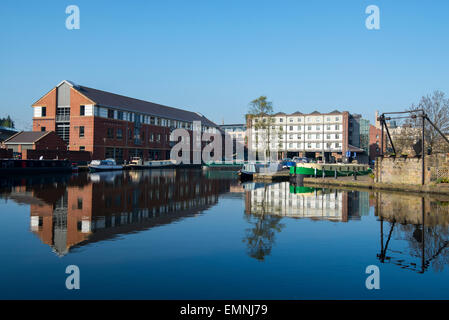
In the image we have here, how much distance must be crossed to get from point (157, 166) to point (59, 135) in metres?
19.0

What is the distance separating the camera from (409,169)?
2953cm

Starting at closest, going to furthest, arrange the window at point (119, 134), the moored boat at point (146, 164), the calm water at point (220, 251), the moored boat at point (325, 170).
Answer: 1. the calm water at point (220, 251)
2. the moored boat at point (325, 170)
3. the moored boat at point (146, 164)
4. the window at point (119, 134)

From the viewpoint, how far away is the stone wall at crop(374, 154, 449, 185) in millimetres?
27766

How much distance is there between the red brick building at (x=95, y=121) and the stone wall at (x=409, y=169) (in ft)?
163

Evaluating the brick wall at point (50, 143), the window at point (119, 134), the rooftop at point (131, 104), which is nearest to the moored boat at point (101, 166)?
the brick wall at point (50, 143)

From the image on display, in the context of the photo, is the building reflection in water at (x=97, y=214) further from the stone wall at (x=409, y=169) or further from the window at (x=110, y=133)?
the window at (x=110, y=133)

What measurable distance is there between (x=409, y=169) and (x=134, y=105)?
6120cm

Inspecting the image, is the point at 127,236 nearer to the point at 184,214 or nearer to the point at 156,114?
the point at 184,214

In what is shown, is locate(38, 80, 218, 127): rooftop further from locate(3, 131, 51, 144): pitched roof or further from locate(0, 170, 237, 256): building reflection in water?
locate(0, 170, 237, 256): building reflection in water

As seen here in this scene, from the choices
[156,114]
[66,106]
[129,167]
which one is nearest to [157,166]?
[129,167]

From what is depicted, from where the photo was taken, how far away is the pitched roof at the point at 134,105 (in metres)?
A: 68.3

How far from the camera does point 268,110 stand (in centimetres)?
6059

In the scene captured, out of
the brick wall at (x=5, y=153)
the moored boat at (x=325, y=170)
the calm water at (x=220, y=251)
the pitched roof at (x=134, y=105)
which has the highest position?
the pitched roof at (x=134, y=105)
